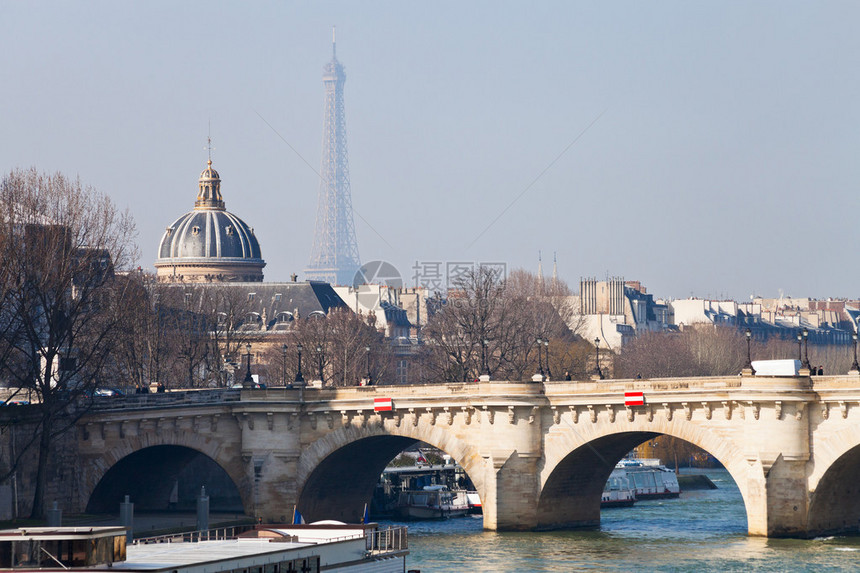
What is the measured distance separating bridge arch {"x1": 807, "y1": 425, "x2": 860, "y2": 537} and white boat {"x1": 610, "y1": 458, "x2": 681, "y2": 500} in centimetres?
3005

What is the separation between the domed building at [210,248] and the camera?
192875 mm

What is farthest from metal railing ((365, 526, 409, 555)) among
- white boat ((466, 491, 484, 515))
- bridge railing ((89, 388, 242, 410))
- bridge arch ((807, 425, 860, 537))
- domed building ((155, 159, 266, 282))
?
domed building ((155, 159, 266, 282))

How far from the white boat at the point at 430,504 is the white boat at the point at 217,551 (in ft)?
113

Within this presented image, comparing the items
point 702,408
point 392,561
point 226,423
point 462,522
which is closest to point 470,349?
point 462,522

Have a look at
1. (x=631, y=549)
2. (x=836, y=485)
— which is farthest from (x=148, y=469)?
(x=836, y=485)

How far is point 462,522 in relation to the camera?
3415 inches

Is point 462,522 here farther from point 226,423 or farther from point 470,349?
point 470,349

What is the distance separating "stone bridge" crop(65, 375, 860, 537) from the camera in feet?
225

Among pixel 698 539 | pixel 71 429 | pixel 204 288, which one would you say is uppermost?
pixel 204 288

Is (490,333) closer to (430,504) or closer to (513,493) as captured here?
(430,504)

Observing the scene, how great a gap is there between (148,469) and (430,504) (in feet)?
51.5

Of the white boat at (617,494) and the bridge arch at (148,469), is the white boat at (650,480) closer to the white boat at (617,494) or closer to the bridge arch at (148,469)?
the white boat at (617,494)

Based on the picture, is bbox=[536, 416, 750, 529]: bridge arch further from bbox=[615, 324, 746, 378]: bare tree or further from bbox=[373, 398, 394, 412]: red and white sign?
bbox=[615, 324, 746, 378]: bare tree

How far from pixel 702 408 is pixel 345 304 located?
357 ft
